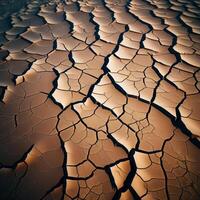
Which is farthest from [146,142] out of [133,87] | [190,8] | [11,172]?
[190,8]

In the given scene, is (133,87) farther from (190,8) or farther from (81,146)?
(190,8)

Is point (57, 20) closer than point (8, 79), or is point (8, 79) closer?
point (8, 79)

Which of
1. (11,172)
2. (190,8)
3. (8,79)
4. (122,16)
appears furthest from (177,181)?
(190,8)

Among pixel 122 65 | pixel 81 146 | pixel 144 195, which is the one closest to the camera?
pixel 144 195

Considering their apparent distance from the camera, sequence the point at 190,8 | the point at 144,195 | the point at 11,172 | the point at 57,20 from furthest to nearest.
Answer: the point at 190,8, the point at 57,20, the point at 11,172, the point at 144,195

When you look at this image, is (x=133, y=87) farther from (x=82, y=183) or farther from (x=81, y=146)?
(x=82, y=183)

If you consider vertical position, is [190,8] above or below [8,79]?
above
